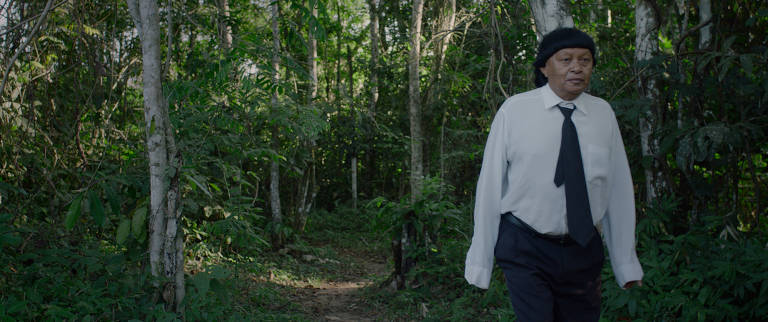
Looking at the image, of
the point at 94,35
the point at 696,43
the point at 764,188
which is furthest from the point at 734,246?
the point at 94,35

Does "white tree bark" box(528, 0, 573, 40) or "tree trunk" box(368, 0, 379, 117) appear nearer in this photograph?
"white tree bark" box(528, 0, 573, 40)

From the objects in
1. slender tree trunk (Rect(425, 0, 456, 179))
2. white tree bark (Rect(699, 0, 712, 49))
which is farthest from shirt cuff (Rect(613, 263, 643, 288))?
slender tree trunk (Rect(425, 0, 456, 179))

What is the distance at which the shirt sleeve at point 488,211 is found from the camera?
6.90 feet

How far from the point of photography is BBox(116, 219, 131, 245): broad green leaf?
3.72 metres

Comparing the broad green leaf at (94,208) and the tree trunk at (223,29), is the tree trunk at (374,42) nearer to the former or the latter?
the tree trunk at (223,29)

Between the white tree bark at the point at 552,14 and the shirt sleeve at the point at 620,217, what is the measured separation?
1.64 meters

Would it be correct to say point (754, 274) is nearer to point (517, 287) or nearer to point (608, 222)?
point (608, 222)

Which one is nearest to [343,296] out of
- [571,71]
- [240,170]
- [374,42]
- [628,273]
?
[240,170]

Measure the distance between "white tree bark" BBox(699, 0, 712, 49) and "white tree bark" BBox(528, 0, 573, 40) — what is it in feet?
5.34

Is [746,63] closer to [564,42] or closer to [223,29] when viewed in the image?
[564,42]

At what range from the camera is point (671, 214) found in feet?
14.1

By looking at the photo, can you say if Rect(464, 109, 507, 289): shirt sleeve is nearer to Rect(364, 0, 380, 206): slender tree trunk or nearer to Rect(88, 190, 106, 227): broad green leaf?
Rect(88, 190, 106, 227): broad green leaf

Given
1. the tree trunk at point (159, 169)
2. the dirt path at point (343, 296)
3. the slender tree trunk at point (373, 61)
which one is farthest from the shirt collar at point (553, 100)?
the slender tree trunk at point (373, 61)

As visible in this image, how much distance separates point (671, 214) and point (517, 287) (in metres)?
2.94
